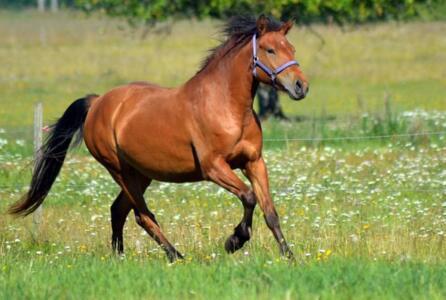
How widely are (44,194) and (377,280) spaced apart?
524 centimetres

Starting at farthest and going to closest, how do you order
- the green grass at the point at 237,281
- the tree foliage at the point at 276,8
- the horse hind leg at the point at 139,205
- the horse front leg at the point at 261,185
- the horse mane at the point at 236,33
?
1. the tree foliage at the point at 276,8
2. the horse hind leg at the point at 139,205
3. the horse mane at the point at 236,33
4. the horse front leg at the point at 261,185
5. the green grass at the point at 237,281

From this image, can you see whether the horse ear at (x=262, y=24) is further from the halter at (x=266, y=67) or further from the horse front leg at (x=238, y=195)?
the horse front leg at (x=238, y=195)

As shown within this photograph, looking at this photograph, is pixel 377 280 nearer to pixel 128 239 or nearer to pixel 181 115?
pixel 181 115

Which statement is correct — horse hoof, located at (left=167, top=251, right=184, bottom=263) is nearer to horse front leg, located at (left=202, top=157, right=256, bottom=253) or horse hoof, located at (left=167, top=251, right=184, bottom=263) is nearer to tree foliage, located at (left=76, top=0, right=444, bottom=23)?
horse front leg, located at (left=202, top=157, right=256, bottom=253)

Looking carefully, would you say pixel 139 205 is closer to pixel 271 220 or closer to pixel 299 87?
pixel 271 220

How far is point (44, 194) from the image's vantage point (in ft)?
38.8

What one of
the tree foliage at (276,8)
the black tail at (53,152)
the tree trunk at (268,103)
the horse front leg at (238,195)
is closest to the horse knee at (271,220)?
the horse front leg at (238,195)

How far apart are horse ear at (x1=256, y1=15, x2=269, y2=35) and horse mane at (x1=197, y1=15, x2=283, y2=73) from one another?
8cm

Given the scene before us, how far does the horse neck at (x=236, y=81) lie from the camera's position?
9875 millimetres

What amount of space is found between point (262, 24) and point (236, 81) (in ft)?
1.77

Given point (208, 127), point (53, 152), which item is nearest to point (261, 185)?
point (208, 127)

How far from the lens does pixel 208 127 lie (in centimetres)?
989

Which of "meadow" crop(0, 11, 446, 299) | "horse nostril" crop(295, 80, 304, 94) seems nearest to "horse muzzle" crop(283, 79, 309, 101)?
"horse nostril" crop(295, 80, 304, 94)

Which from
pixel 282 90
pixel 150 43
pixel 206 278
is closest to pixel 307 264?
pixel 206 278
